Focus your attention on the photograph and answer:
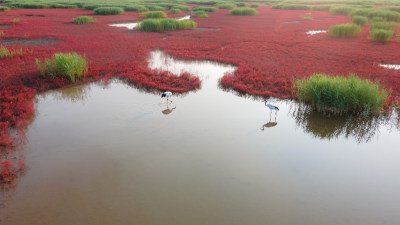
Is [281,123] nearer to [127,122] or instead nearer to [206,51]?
[127,122]

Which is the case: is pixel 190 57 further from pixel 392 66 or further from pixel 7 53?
pixel 392 66

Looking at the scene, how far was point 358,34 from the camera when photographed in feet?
65.2

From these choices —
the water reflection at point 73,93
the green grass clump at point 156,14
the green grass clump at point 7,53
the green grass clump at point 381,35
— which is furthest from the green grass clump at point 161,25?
the green grass clump at point 381,35

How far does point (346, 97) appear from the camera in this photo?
25.4 feet

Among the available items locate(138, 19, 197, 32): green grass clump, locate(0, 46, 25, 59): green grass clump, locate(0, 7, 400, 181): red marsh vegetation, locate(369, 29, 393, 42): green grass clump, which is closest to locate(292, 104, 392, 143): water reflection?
locate(0, 7, 400, 181): red marsh vegetation

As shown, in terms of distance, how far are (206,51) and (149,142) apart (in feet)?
34.8

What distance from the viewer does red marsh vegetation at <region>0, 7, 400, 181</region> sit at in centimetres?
973

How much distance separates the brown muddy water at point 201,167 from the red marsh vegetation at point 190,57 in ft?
3.86

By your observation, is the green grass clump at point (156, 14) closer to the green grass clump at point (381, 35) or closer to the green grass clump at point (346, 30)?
the green grass clump at point (346, 30)

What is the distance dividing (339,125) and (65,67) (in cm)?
943

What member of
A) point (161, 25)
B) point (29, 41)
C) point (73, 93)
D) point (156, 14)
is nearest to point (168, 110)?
point (73, 93)

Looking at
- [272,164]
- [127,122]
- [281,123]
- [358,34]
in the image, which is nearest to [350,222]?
[272,164]

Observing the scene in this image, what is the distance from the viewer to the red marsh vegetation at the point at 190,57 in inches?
383

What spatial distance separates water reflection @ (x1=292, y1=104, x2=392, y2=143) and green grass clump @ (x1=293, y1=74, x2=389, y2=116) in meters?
0.27
